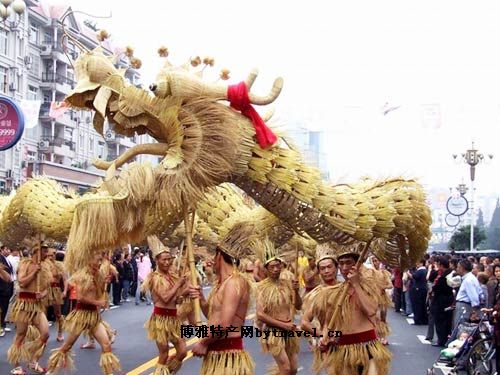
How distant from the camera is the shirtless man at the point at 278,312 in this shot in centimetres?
759

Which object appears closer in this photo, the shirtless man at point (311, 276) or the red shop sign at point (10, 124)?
the shirtless man at point (311, 276)

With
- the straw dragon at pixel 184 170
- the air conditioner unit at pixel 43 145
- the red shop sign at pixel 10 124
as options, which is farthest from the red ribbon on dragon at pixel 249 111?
the air conditioner unit at pixel 43 145

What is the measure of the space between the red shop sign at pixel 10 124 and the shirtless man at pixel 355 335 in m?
10.1

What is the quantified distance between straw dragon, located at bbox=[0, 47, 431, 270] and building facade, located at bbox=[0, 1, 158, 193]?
28.9 m

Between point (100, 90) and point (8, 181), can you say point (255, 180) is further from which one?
point (8, 181)

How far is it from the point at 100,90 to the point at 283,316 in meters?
3.80

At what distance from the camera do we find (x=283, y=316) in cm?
790

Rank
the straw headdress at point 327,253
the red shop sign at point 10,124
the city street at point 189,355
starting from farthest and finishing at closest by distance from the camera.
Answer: the red shop sign at point 10,124
the city street at point 189,355
the straw headdress at point 327,253

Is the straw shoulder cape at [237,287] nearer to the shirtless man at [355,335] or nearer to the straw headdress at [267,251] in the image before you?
the shirtless man at [355,335]

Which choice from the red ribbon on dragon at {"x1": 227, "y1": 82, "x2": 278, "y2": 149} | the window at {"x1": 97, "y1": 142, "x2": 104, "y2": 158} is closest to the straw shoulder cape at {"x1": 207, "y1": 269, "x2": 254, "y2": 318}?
the red ribbon on dragon at {"x1": 227, "y1": 82, "x2": 278, "y2": 149}

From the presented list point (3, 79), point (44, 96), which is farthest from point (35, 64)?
point (3, 79)

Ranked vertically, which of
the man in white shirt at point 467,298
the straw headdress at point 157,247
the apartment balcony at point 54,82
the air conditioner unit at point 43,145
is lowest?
the man in white shirt at point 467,298

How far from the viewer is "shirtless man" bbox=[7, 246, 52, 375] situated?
9.08m

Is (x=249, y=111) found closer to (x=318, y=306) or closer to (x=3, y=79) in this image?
(x=318, y=306)
